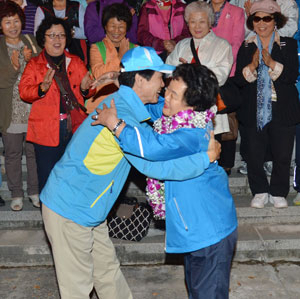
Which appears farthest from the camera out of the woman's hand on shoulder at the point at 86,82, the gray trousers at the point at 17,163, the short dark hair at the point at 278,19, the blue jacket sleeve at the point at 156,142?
the gray trousers at the point at 17,163

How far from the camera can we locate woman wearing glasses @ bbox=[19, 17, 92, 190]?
5180mm

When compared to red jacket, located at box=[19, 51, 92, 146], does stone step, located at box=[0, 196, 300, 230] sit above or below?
below

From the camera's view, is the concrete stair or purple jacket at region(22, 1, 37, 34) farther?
purple jacket at region(22, 1, 37, 34)

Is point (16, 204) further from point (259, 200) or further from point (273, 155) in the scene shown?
point (273, 155)

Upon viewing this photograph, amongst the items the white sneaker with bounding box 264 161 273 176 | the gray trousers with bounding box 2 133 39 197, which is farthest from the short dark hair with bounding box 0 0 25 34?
the white sneaker with bounding box 264 161 273 176

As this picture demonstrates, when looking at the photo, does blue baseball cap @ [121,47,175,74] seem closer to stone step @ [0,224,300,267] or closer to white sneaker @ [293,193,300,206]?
stone step @ [0,224,300,267]

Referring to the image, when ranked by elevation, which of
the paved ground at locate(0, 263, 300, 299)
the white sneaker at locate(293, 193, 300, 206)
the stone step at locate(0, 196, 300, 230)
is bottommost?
the paved ground at locate(0, 263, 300, 299)

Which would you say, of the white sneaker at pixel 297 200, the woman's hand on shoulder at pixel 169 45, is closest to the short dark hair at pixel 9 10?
the woman's hand on shoulder at pixel 169 45

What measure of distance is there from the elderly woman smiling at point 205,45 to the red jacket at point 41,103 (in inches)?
52.9

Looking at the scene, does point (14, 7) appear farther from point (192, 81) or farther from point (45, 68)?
point (192, 81)

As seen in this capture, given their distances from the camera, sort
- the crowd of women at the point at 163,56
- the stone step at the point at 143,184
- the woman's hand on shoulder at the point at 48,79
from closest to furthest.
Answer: the woman's hand on shoulder at the point at 48,79 → the crowd of women at the point at 163,56 → the stone step at the point at 143,184

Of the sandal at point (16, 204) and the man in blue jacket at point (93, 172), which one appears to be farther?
the sandal at point (16, 204)

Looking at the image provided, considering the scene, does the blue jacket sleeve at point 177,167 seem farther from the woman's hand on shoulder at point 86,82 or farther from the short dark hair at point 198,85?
the woman's hand on shoulder at point 86,82

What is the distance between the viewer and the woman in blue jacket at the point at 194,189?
3051mm
